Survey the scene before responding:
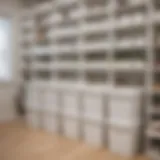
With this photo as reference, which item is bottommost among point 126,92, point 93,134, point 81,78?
point 93,134

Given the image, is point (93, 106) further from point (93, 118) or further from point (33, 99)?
point (33, 99)

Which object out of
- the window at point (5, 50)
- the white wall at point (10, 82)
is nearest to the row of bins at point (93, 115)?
the white wall at point (10, 82)

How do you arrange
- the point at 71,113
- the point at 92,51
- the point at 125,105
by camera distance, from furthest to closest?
the point at 92,51 → the point at 71,113 → the point at 125,105

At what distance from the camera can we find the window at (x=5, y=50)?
217 inches

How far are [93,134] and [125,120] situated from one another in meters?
0.62

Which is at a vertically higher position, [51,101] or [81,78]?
[81,78]

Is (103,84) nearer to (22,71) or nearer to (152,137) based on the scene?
(152,137)

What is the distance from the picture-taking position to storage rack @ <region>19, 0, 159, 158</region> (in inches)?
138

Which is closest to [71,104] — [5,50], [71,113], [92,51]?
[71,113]

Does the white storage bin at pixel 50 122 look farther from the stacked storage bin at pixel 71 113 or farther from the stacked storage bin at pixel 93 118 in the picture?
the stacked storage bin at pixel 93 118

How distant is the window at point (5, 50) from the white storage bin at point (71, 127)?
200cm

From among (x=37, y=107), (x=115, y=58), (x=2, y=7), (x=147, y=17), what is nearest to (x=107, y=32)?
(x=115, y=58)

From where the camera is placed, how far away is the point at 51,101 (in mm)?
4414

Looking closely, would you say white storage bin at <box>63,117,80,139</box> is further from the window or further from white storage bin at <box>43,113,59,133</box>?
the window
